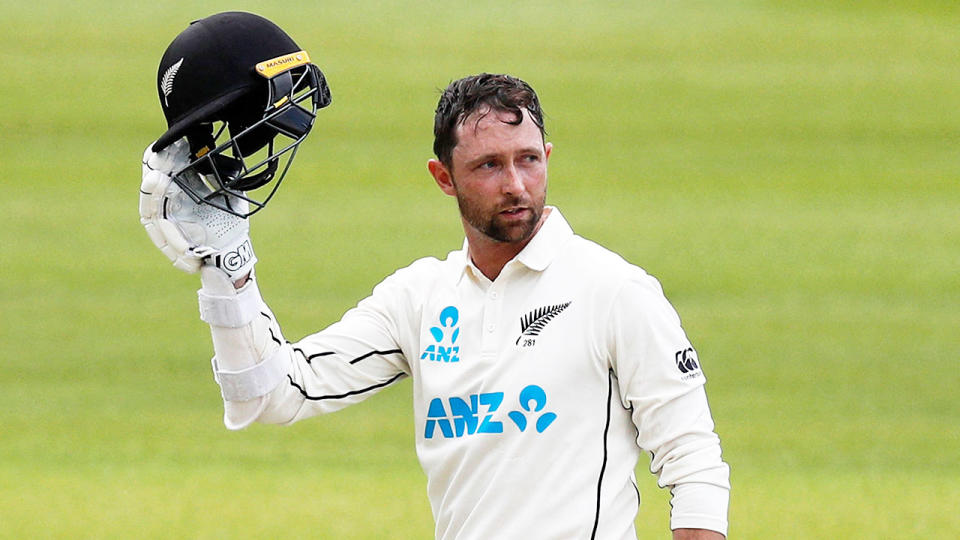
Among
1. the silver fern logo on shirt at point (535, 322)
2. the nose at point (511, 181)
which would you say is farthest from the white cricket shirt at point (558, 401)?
the nose at point (511, 181)

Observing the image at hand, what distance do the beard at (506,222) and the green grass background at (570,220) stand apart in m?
5.07

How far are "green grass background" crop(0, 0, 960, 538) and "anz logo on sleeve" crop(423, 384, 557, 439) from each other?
4.93 metres

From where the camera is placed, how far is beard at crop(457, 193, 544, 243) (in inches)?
130

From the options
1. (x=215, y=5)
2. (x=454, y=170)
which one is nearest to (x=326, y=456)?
(x=454, y=170)

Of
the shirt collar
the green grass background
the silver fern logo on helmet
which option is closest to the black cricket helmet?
the silver fern logo on helmet

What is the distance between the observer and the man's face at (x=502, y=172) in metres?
3.28

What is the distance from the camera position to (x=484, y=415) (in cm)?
328

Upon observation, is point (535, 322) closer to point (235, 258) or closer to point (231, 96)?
point (235, 258)

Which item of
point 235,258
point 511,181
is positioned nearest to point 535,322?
point 511,181

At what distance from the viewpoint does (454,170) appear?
3387mm

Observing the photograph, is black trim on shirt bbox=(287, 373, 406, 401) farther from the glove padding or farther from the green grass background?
the green grass background

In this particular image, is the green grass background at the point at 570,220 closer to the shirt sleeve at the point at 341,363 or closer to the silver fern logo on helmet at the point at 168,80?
the shirt sleeve at the point at 341,363

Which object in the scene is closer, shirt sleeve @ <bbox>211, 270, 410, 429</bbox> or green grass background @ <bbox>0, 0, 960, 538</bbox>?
shirt sleeve @ <bbox>211, 270, 410, 429</bbox>

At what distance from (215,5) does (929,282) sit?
10.0 m
